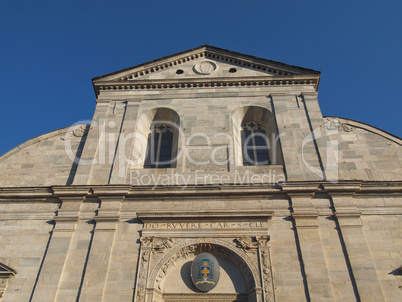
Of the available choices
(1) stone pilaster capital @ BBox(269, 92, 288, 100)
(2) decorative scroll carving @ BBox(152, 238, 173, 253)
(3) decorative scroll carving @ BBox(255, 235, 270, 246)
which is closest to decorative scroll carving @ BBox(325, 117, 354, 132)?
(1) stone pilaster capital @ BBox(269, 92, 288, 100)

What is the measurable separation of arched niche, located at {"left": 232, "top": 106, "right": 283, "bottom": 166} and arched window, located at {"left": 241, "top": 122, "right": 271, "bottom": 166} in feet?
0.56

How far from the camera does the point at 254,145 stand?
50.5 feet

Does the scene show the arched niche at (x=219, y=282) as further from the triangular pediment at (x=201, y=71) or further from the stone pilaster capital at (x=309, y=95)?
the triangular pediment at (x=201, y=71)

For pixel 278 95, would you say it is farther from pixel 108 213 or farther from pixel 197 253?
pixel 108 213

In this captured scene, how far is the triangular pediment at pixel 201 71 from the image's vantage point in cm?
1705

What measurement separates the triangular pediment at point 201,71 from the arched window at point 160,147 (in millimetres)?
2331

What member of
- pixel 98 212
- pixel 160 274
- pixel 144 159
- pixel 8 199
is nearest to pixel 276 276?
pixel 160 274

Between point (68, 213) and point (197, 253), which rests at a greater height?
point (68, 213)

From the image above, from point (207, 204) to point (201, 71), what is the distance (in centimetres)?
810

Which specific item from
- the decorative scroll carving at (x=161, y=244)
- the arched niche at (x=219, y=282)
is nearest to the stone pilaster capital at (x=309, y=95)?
the arched niche at (x=219, y=282)

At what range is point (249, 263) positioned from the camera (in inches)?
432

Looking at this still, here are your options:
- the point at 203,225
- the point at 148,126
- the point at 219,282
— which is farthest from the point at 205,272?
the point at 148,126

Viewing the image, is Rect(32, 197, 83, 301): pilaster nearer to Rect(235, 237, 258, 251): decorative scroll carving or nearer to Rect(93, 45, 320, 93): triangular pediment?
Rect(235, 237, 258, 251): decorative scroll carving

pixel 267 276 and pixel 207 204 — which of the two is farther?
pixel 207 204
